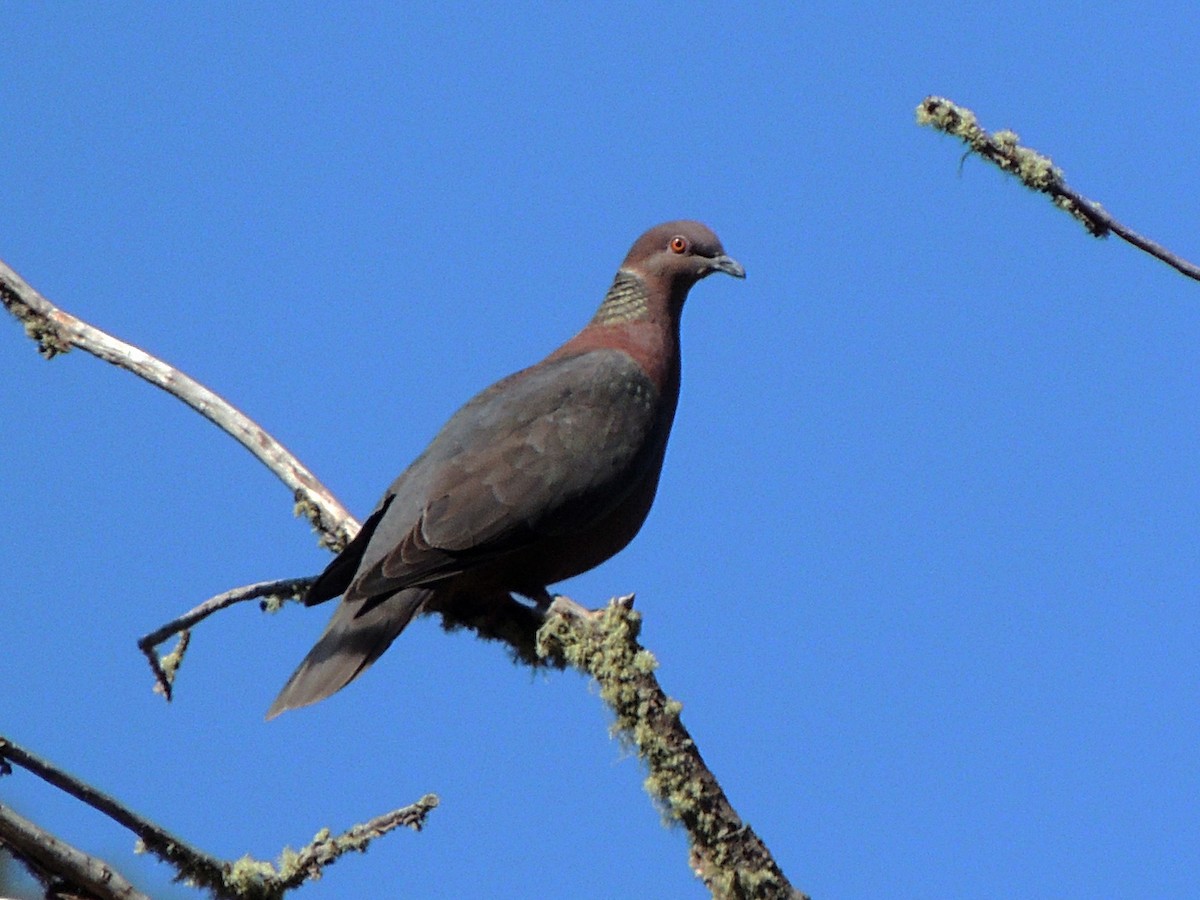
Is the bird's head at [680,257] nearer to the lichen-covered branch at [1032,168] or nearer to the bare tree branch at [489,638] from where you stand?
the bare tree branch at [489,638]

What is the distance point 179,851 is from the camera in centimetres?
293

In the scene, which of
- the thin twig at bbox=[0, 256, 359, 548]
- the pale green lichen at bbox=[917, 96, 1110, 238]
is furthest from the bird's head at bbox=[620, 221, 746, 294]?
the pale green lichen at bbox=[917, 96, 1110, 238]

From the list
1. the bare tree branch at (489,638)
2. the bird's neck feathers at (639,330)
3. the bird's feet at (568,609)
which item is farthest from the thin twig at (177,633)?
the bird's neck feathers at (639,330)

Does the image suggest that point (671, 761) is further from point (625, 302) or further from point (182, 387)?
point (625, 302)

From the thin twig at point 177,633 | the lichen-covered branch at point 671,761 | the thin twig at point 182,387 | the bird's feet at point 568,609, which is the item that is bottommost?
the lichen-covered branch at point 671,761

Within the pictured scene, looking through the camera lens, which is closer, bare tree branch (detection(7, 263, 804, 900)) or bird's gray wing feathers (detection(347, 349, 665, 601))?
bare tree branch (detection(7, 263, 804, 900))

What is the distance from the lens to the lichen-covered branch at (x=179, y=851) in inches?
105

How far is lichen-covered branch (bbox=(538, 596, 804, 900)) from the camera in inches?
132

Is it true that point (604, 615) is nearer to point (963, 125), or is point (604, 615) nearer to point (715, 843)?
point (715, 843)

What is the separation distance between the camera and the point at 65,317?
15.3 feet

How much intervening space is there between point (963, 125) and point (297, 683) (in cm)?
245

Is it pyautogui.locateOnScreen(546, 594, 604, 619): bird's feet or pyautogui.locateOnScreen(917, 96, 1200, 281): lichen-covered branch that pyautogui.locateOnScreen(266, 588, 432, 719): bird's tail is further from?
pyautogui.locateOnScreen(917, 96, 1200, 281): lichen-covered branch

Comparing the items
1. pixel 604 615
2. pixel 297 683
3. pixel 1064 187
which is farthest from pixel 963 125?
pixel 297 683

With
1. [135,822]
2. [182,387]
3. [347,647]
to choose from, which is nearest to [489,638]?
[347,647]
